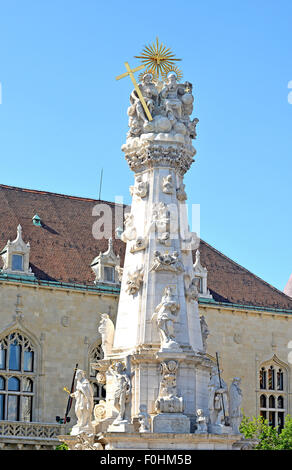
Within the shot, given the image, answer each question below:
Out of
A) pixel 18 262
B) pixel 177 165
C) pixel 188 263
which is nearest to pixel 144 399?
pixel 188 263

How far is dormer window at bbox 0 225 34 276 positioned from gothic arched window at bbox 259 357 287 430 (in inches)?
518

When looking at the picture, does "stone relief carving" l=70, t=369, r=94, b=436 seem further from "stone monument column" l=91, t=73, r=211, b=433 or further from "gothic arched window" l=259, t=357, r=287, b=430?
"gothic arched window" l=259, t=357, r=287, b=430

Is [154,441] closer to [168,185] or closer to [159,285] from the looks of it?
[159,285]

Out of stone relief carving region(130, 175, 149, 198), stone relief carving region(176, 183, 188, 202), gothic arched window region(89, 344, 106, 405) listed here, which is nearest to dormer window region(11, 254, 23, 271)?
gothic arched window region(89, 344, 106, 405)

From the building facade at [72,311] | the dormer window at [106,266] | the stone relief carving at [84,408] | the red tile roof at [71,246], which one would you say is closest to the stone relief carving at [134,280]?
the stone relief carving at [84,408]

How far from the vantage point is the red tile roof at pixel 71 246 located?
185ft

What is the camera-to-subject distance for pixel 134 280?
34875mm

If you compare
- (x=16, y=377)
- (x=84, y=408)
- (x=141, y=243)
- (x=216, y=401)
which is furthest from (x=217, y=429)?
(x=16, y=377)

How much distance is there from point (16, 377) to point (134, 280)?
795 inches

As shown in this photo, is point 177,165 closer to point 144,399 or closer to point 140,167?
point 140,167

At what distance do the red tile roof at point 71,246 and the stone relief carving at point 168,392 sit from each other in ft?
72.4

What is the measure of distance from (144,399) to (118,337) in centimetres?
228

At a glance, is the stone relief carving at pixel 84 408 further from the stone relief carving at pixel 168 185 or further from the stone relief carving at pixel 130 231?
the stone relief carving at pixel 168 185

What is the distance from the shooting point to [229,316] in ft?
192
